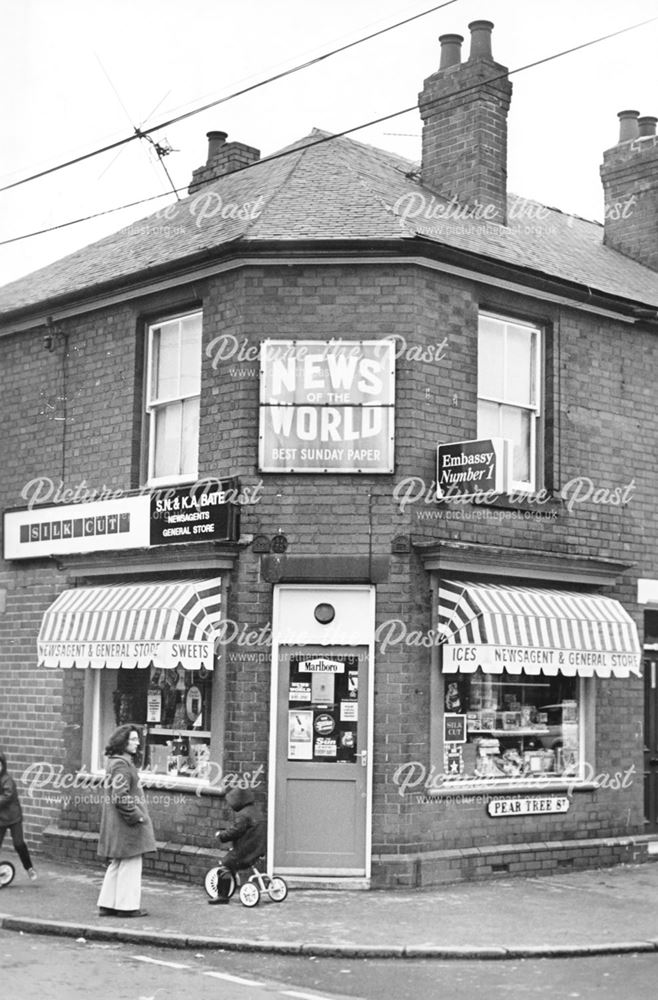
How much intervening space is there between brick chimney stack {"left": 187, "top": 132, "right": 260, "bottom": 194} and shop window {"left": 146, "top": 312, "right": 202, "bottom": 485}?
4146mm

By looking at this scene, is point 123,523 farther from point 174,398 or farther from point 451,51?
point 451,51

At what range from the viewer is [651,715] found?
51.1 feet

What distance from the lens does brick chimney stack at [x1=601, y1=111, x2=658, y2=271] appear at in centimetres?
1828

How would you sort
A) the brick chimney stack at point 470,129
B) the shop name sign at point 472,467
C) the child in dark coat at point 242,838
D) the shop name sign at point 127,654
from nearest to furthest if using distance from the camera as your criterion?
the child in dark coat at point 242,838 → the shop name sign at point 472,467 → the shop name sign at point 127,654 → the brick chimney stack at point 470,129

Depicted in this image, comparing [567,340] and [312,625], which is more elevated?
[567,340]

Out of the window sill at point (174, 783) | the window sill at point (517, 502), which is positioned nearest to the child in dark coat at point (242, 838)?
the window sill at point (174, 783)

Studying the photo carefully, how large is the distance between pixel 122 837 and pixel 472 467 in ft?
16.1

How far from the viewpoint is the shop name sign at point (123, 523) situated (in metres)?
13.4

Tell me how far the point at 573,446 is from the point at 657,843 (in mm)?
4812

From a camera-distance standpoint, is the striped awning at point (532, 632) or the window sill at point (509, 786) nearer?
the striped awning at point (532, 632)

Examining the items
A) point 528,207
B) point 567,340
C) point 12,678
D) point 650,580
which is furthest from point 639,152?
point 12,678

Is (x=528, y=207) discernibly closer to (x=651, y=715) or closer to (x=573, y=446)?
(x=573, y=446)

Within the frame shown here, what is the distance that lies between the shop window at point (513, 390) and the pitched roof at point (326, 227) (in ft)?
2.53

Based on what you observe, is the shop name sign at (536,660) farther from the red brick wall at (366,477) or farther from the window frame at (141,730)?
the window frame at (141,730)
